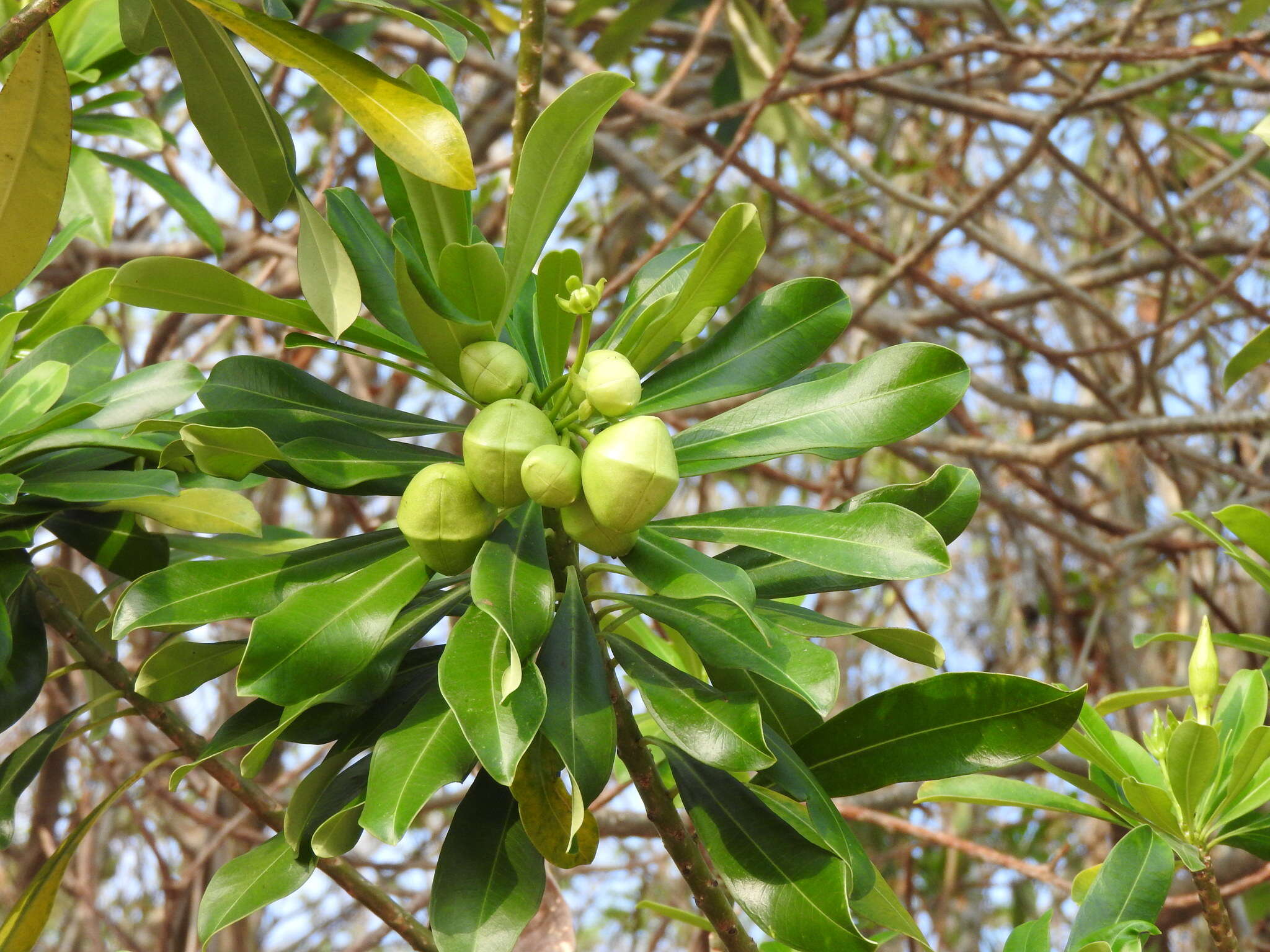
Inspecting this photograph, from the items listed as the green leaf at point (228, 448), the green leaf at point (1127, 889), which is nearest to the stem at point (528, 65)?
the green leaf at point (228, 448)

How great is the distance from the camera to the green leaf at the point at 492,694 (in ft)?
2.50

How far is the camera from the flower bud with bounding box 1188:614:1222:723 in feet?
3.59

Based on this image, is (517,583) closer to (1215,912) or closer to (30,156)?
(30,156)

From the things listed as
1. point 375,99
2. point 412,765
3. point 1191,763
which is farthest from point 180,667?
point 1191,763

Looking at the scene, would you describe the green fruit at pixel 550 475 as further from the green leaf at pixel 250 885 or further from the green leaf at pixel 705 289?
the green leaf at pixel 250 885

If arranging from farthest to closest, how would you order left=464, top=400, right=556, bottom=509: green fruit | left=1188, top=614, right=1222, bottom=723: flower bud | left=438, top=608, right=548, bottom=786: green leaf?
left=1188, top=614, right=1222, bottom=723: flower bud → left=464, top=400, right=556, bottom=509: green fruit → left=438, top=608, right=548, bottom=786: green leaf

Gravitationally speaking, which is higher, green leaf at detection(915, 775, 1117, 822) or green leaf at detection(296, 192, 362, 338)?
green leaf at detection(296, 192, 362, 338)

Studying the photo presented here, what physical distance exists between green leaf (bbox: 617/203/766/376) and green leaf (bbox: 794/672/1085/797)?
1.11 ft

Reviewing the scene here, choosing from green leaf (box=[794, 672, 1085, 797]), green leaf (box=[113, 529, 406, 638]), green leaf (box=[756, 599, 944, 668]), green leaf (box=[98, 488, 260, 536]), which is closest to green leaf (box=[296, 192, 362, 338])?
green leaf (box=[113, 529, 406, 638])

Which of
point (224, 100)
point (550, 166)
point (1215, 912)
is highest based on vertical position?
point (224, 100)

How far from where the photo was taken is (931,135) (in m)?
4.27

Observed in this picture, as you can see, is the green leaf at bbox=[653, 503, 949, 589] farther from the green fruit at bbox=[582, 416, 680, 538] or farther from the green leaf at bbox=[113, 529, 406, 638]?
the green leaf at bbox=[113, 529, 406, 638]

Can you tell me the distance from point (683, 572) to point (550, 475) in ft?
0.39

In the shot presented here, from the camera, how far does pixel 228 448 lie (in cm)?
84
